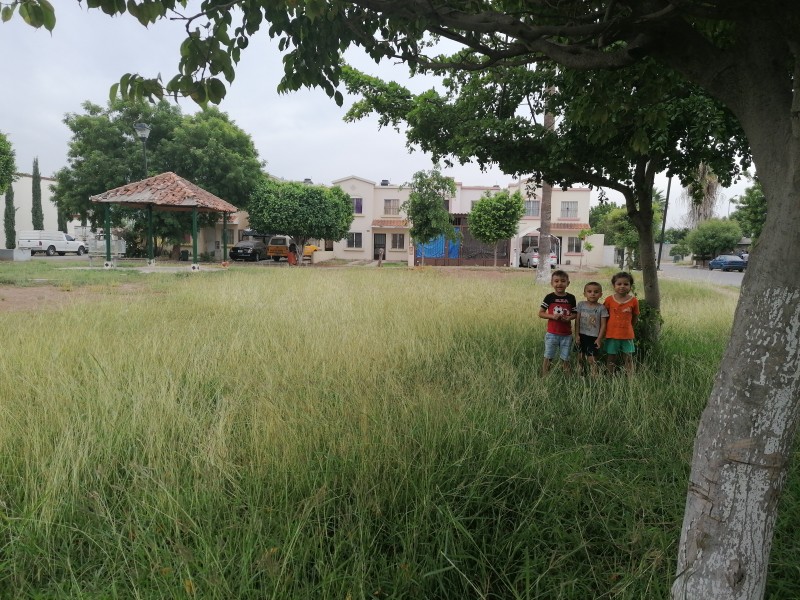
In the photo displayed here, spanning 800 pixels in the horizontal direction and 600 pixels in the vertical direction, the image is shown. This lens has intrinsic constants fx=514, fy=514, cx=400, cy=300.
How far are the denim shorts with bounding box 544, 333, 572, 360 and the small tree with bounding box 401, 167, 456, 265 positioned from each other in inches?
896

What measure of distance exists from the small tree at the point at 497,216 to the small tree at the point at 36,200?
3786 cm

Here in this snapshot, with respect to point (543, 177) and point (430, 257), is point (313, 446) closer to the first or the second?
point (543, 177)

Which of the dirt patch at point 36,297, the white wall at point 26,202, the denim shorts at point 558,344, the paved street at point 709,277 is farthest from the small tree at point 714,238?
the white wall at point 26,202

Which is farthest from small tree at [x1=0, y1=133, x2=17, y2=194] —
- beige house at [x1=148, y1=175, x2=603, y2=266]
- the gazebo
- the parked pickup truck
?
beige house at [x1=148, y1=175, x2=603, y2=266]

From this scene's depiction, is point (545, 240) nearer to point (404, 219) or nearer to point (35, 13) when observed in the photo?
point (35, 13)

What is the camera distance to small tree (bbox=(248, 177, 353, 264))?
3047 cm

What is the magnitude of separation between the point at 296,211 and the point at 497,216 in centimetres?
1186

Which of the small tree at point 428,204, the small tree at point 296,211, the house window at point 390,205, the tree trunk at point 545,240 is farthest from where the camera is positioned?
the house window at point 390,205

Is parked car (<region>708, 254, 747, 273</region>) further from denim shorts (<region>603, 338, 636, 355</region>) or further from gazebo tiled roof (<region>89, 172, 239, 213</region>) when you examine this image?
denim shorts (<region>603, 338, 636, 355</region>)

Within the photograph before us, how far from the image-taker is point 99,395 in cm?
384

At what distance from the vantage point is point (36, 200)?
1753 inches

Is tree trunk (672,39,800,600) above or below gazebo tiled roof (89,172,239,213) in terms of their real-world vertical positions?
below

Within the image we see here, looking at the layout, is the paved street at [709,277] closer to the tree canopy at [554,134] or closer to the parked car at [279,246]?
the tree canopy at [554,134]

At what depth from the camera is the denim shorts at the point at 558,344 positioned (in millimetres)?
5055
